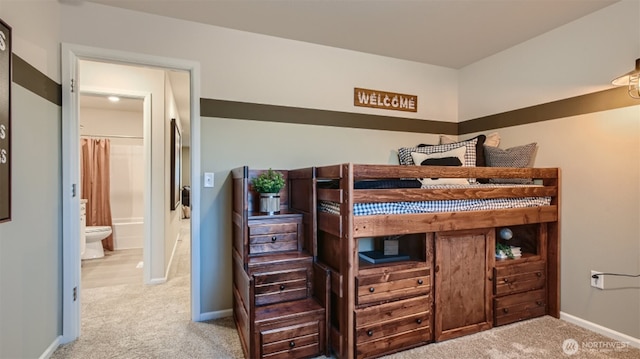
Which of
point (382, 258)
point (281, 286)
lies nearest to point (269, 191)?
point (281, 286)

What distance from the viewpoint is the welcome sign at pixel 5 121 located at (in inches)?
52.7

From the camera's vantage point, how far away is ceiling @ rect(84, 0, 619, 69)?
1997 millimetres

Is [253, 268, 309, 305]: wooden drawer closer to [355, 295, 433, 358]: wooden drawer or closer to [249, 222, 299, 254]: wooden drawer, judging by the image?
[249, 222, 299, 254]: wooden drawer

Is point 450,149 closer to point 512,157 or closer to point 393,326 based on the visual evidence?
point 512,157

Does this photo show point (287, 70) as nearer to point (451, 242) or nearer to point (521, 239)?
point (451, 242)

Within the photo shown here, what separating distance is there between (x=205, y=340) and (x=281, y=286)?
2.24 feet

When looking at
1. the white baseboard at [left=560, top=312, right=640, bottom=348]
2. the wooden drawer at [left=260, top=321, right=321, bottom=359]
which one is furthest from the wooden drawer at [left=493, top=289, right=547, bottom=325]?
the wooden drawer at [left=260, top=321, right=321, bottom=359]

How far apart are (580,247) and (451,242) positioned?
105 centimetres

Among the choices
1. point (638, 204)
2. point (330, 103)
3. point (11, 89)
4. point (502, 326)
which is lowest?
point (502, 326)

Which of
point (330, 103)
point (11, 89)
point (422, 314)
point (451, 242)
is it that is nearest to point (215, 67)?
point (330, 103)

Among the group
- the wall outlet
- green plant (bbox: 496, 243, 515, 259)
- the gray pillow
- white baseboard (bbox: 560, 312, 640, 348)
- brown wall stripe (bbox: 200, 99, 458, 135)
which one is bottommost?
white baseboard (bbox: 560, 312, 640, 348)

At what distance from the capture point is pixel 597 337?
203 centimetres

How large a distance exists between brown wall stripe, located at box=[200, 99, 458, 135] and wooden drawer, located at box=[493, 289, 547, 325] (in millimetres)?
1646

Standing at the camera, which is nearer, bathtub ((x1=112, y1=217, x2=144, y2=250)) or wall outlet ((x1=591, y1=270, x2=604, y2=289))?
wall outlet ((x1=591, y1=270, x2=604, y2=289))
